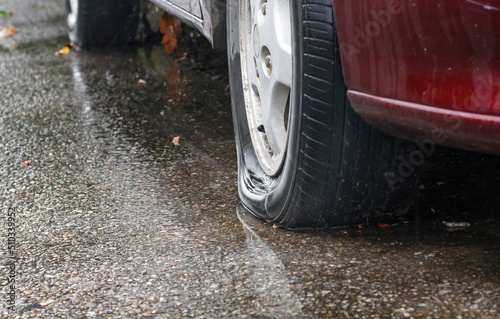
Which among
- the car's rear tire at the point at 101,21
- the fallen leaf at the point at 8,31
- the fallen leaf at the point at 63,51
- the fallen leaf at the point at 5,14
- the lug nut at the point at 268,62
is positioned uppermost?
the lug nut at the point at 268,62

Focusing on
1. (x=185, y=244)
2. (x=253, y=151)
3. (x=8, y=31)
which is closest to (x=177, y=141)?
(x=253, y=151)

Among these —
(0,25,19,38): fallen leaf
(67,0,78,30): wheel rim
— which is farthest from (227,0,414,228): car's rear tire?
(0,25,19,38): fallen leaf

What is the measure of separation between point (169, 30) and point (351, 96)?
12.3 ft

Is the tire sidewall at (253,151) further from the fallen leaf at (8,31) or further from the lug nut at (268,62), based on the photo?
the fallen leaf at (8,31)

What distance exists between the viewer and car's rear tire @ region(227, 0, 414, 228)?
202cm

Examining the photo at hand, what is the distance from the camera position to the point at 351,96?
197cm

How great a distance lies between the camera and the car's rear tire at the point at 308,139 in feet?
6.61

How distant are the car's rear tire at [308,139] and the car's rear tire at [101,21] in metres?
3.34

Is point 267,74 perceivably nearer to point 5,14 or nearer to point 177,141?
point 177,141

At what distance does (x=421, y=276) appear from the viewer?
1.96 metres

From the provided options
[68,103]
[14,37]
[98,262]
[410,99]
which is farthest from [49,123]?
[14,37]

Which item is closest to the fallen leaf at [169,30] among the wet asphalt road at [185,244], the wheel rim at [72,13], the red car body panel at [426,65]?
the wheel rim at [72,13]

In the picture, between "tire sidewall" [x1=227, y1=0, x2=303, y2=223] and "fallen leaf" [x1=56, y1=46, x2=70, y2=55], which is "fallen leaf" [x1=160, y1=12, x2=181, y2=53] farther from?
"tire sidewall" [x1=227, y1=0, x2=303, y2=223]

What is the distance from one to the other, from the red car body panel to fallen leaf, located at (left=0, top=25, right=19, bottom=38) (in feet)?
18.3
